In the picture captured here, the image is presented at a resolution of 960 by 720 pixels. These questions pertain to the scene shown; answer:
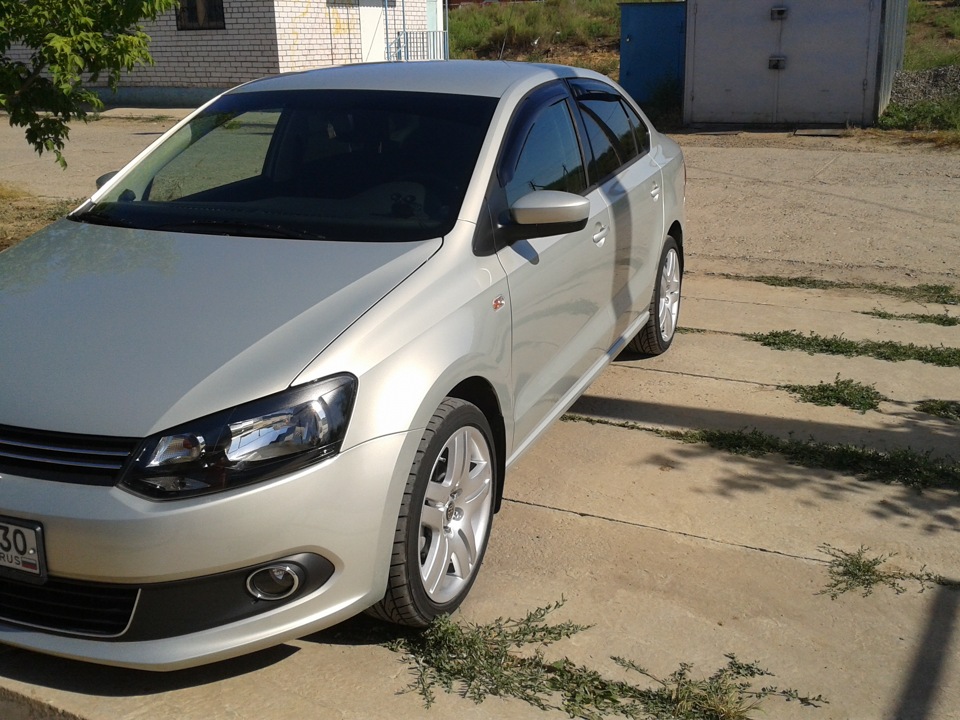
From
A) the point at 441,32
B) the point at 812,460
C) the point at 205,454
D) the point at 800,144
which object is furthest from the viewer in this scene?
the point at 441,32

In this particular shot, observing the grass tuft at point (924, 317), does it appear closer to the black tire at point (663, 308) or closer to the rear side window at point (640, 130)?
the black tire at point (663, 308)

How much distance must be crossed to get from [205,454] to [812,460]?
3053 millimetres

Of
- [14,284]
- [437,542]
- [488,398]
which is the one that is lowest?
[437,542]

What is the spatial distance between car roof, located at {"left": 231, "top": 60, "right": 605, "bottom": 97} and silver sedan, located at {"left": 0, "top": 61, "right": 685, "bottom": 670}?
18 mm

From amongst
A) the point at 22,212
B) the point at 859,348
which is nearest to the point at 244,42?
the point at 22,212

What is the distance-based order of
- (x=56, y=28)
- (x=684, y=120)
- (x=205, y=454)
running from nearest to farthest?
(x=205, y=454) → (x=56, y=28) → (x=684, y=120)

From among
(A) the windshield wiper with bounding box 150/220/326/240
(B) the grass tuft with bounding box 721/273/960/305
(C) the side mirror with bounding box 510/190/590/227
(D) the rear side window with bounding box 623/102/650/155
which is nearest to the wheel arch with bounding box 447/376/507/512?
(C) the side mirror with bounding box 510/190/590/227

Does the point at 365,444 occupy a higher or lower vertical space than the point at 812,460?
higher

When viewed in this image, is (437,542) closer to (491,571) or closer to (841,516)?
(491,571)

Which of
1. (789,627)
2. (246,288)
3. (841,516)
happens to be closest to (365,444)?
(246,288)

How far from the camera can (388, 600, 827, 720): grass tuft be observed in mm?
3027

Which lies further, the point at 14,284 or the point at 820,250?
the point at 820,250

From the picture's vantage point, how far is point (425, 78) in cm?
451

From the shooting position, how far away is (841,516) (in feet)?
13.9
